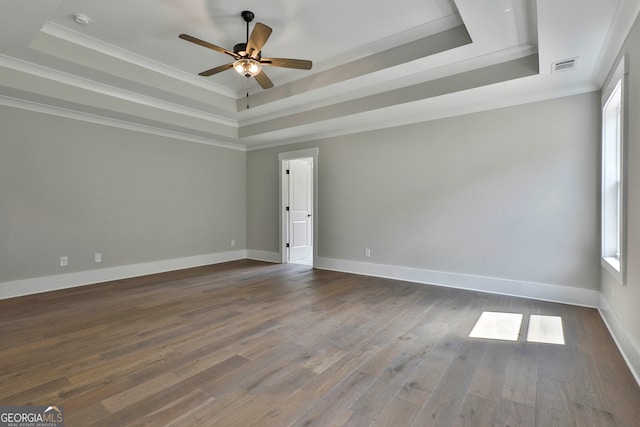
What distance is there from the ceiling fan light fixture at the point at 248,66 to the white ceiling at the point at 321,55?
463mm

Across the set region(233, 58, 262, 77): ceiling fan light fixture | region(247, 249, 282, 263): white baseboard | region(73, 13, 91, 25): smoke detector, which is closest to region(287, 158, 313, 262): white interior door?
region(247, 249, 282, 263): white baseboard

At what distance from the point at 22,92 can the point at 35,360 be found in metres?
3.16

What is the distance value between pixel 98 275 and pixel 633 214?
627cm

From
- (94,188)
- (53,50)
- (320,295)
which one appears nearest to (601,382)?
(320,295)

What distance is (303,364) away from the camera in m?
2.28

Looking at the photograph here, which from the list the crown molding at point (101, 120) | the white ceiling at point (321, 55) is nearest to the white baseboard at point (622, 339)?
the white ceiling at point (321, 55)

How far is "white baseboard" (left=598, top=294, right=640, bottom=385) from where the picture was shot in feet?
6.88

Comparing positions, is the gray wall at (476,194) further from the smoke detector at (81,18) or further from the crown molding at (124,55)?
the smoke detector at (81,18)

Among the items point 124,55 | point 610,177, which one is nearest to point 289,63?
point 124,55

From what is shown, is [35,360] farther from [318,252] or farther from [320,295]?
[318,252]

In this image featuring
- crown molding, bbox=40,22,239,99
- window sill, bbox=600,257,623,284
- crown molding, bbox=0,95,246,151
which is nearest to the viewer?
window sill, bbox=600,257,623,284

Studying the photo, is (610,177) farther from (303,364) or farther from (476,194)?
(303,364)

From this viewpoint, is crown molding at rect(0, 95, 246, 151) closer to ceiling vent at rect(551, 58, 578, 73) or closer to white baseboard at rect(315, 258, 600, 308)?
white baseboard at rect(315, 258, 600, 308)

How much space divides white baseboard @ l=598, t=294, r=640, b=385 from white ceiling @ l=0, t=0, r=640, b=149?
2.33 meters
